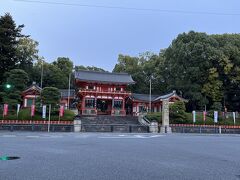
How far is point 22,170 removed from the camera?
7.66 meters

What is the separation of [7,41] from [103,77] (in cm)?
1657

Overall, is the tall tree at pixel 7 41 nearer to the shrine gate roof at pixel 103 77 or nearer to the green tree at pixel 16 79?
the green tree at pixel 16 79

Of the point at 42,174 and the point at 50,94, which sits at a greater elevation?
the point at 50,94

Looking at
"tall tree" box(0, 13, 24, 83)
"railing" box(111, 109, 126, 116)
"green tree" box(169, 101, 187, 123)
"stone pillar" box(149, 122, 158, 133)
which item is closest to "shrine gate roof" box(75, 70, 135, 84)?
"railing" box(111, 109, 126, 116)

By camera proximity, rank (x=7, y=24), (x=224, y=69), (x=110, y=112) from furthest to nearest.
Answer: (x=110, y=112), (x=224, y=69), (x=7, y=24)

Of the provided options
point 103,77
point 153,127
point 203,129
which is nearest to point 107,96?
point 103,77

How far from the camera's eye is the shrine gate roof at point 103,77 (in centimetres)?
4910

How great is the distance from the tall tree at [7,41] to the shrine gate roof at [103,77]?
35.4ft

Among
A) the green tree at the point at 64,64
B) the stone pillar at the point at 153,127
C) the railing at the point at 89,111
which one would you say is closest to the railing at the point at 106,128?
the stone pillar at the point at 153,127

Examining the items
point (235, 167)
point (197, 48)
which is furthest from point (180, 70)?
point (235, 167)

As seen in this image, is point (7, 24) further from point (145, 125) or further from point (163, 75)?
point (163, 75)

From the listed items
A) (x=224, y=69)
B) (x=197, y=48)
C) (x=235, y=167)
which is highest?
(x=197, y=48)

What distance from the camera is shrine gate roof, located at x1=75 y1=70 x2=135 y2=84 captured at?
49100mm

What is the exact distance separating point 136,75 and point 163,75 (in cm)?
714
